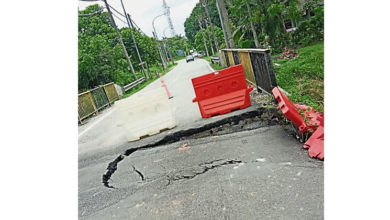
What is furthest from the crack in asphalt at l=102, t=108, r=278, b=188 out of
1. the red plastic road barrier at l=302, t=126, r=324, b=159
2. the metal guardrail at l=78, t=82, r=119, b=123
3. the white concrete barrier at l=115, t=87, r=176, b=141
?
the metal guardrail at l=78, t=82, r=119, b=123

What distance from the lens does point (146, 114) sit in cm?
584

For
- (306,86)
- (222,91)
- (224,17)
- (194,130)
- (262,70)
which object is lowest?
(306,86)

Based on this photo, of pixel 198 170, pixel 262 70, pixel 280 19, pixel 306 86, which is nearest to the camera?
pixel 198 170

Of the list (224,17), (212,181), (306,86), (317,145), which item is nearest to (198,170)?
(212,181)

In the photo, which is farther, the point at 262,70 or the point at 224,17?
the point at 224,17

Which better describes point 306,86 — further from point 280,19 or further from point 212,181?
point 280,19

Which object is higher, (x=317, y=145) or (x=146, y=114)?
(x=146, y=114)

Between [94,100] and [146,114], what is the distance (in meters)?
7.76

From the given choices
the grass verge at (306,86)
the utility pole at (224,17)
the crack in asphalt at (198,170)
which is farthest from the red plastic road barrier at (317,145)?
the utility pole at (224,17)

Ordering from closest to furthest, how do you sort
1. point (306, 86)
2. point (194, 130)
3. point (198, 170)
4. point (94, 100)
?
point (198, 170) → point (194, 130) → point (306, 86) → point (94, 100)

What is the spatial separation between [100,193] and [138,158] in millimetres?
1016

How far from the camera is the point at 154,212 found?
276 cm

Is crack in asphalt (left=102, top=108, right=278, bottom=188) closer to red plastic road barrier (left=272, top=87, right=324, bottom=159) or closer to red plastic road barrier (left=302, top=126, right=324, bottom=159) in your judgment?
red plastic road barrier (left=272, top=87, right=324, bottom=159)

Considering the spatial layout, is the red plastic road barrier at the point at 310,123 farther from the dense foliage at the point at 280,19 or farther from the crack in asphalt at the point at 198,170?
the dense foliage at the point at 280,19
